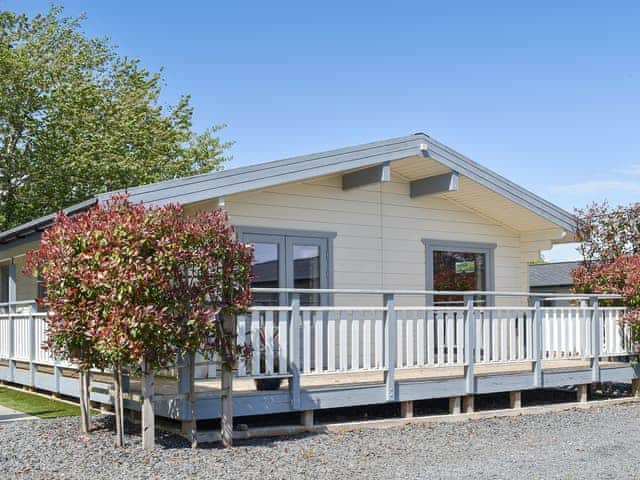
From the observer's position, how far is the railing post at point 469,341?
9.52 metres

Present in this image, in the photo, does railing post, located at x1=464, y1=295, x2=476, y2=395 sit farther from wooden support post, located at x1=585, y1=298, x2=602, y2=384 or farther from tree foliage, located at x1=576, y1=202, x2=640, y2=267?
tree foliage, located at x1=576, y1=202, x2=640, y2=267

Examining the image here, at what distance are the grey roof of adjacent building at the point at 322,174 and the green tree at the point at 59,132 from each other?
38.8ft

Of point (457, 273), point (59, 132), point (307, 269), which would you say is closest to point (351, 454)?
point (307, 269)

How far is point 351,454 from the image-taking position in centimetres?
755

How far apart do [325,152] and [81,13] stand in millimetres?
23246

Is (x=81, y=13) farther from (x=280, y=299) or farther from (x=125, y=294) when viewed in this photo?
(x=125, y=294)

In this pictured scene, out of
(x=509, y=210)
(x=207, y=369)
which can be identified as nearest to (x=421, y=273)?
(x=509, y=210)

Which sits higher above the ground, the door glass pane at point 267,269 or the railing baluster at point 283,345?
the door glass pane at point 267,269

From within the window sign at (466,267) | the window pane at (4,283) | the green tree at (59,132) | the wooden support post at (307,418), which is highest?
the green tree at (59,132)

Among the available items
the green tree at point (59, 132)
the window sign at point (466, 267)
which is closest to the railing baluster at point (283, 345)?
the window sign at point (466, 267)

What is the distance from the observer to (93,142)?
2525cm

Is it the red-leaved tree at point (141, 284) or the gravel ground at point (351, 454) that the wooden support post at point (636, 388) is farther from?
the red-leaved tree at point (141, 284)

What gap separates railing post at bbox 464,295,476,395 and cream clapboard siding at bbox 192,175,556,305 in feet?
8.53

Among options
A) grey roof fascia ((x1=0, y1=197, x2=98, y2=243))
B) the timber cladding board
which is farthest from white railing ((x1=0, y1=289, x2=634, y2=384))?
grey roof fascia ((x1=0, y1=197, x2=98, y2=243))
